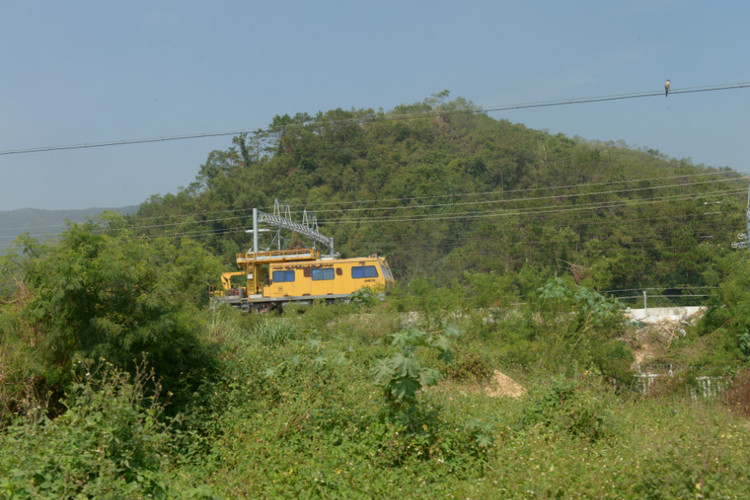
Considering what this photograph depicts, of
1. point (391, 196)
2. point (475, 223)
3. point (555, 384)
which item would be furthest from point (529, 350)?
point (391, 196)

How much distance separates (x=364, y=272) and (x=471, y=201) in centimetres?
1837

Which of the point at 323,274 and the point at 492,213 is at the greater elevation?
the point at 492,213

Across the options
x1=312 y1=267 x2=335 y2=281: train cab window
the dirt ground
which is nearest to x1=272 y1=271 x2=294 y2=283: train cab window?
x1=312 y1=267 x2=335 y2=281: train cab window

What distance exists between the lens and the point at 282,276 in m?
26.5

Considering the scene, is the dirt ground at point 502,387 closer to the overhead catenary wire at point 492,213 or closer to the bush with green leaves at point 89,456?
the bush with green leaves at point 89,456

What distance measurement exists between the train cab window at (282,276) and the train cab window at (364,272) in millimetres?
2693

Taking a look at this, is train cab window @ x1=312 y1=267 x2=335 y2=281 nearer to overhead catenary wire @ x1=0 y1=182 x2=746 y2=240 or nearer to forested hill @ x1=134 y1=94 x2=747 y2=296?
forested hill @ x1=134 y1=94 x2=747 y2=296

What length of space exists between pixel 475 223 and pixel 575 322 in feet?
82.6

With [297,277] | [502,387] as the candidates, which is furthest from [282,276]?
[502,387]

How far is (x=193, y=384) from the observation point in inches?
341

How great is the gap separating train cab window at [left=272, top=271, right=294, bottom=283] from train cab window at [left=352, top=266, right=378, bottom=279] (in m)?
2.69

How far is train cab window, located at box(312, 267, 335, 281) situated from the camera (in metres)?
26.4

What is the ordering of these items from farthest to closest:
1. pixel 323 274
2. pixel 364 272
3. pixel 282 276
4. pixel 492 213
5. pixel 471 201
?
pixel 471 201
pixel 492 213
pixel 282 276
pixel 323 274
pixel 364 272

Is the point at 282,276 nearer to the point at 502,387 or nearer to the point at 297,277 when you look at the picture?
the point at 297,277
